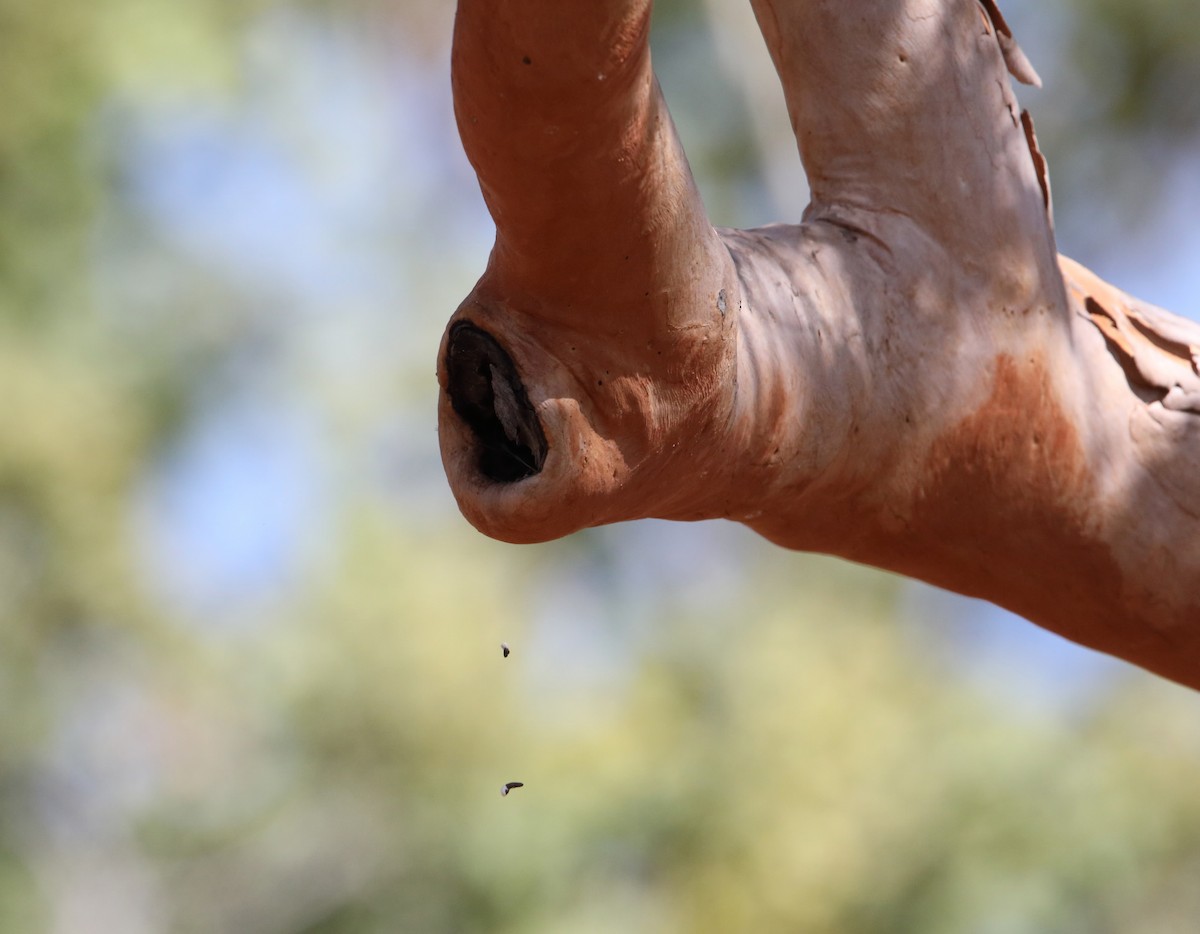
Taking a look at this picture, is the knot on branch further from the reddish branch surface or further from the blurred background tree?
the blurred background tree

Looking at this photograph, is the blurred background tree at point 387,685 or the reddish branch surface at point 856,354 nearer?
the reddish branch surface at point 856,354

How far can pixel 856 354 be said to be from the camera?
6.13 feet

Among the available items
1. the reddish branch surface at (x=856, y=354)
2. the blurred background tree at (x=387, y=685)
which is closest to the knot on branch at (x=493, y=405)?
the reddish branch surface at (x=856, y=354)

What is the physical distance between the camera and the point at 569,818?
8.58 meters

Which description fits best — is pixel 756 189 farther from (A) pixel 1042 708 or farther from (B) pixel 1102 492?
(B) pixel 1102 492

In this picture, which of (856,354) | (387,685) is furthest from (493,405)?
(387,685)

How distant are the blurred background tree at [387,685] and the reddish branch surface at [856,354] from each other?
6.06 m

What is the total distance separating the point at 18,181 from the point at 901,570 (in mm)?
8833

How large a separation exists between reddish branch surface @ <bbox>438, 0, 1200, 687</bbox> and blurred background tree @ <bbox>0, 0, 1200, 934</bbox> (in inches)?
239

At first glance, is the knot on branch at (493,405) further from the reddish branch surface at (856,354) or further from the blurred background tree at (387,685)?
the blurred background tree at (387,685)

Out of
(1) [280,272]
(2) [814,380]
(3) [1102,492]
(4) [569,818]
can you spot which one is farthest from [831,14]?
(1) [280,272]

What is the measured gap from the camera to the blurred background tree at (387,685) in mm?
8453

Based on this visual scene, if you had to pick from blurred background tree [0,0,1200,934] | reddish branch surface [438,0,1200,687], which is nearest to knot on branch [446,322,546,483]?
reddish branch surface [438,0,1200,687]

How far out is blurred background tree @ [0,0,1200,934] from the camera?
27.7ft
